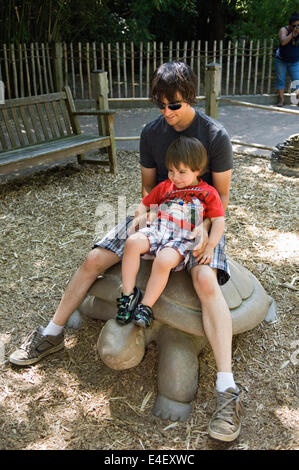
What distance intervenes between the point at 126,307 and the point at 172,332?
302mm

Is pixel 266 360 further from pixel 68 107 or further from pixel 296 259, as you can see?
pixel 68 107

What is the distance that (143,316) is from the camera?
7.18 feet

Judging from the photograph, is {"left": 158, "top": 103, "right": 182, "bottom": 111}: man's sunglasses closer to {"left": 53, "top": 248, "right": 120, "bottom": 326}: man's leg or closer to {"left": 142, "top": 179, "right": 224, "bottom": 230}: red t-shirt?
{"left": 142, "top": 179, "right": 224, "bottom": 230}: red t-shirt

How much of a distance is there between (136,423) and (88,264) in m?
0.81

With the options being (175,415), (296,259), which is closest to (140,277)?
(175,415)

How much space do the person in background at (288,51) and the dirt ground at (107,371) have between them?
5445mm

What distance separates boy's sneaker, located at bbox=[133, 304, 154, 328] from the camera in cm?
218

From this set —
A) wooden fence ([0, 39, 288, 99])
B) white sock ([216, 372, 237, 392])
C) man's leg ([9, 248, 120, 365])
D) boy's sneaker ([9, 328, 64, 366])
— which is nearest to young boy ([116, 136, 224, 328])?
man's leg ([9, 248, 120, 365])

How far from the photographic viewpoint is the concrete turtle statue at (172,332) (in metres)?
2.21

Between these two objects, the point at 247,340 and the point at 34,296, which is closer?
the point at 247,340

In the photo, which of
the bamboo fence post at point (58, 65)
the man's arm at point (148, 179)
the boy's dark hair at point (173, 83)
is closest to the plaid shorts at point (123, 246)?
the man's arm at point (148, 179)

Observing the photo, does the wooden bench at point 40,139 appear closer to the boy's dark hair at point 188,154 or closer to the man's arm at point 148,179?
the man's arm at point 148,179

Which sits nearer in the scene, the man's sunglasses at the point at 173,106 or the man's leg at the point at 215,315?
the man's leg at the point at 215,315

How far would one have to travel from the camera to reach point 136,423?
2.19 meters
